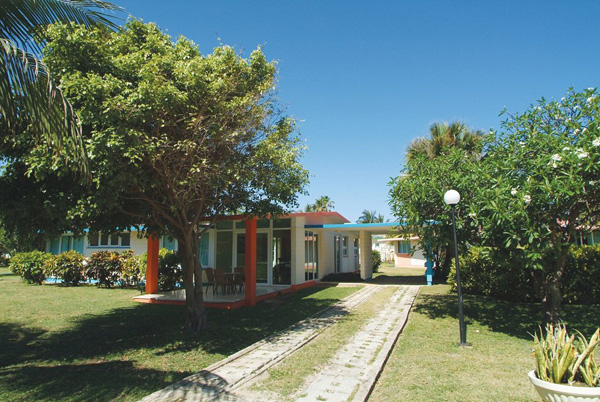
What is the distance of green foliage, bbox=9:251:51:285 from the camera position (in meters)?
19.0

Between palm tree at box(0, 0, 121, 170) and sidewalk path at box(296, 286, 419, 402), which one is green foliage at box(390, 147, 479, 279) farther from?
palm tree at box(0, 0, 121, 170)

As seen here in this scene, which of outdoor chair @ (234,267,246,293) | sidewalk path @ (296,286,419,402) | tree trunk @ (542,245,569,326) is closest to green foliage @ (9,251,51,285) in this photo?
outdoor chair @ (234,267,246,293)

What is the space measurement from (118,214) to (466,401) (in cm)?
802

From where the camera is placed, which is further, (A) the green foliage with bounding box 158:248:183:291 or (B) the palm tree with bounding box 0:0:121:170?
(A) the green foliage with bounding box 158:248:183:291

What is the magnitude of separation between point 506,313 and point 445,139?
26.6 ft

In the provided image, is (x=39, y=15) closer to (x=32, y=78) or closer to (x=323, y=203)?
(x=32, y=78)

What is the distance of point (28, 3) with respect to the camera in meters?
4.77

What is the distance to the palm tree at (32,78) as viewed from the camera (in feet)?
13.0

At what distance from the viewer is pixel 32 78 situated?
4.09 meters

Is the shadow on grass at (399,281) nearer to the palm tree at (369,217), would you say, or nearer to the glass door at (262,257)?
the glass door at (262,257)

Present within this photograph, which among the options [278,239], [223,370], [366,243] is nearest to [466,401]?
[223,370]

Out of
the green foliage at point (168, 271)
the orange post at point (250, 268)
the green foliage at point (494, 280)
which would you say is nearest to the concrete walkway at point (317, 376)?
the orange post at point (250, 268)

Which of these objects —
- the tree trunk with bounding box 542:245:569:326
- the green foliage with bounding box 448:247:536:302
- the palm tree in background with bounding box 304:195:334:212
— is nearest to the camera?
the tree trunk with bounding box 542:245:569:326

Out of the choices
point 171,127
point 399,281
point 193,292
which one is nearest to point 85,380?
point 193,292
